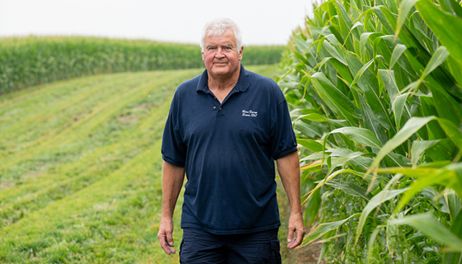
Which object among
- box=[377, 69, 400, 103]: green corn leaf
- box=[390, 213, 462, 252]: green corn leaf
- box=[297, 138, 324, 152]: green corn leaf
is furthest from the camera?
box=[297, 138, 324, 152]: green corn leaf

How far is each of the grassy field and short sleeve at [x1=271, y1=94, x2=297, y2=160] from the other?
3.06 metres

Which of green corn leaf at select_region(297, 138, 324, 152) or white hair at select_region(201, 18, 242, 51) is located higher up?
white hair at select_region(201, 18, 242, 51)

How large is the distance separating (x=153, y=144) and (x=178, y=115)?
1118 centimetres

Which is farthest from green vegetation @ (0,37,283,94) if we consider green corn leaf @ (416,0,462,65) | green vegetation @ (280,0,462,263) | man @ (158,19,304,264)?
green corn leaf @ (416,0,462,65)

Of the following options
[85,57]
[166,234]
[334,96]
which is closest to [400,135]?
[334,96]

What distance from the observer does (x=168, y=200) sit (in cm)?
423

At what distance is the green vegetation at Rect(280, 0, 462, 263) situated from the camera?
2.10 metres

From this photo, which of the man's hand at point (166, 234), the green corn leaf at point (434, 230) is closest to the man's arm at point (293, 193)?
the man's hand at point (166, 234)

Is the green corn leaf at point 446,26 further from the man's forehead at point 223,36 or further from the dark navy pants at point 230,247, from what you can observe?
the dark navy pants at point 230,247

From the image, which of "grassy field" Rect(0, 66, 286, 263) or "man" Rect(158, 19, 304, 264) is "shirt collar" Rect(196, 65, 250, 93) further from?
"grassy field" Rect(0, 66, 286, 263)

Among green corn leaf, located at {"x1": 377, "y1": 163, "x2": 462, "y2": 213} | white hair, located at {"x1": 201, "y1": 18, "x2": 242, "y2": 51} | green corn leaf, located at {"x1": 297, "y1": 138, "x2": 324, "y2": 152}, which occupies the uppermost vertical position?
white hair, located at {"x1": 201, "y1": 18, "x2": 242, "y2": 51}

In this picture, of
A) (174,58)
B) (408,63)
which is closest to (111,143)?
(408,63)

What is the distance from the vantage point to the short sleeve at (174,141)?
4113mm

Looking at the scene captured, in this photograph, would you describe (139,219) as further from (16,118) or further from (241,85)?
(16,118)
